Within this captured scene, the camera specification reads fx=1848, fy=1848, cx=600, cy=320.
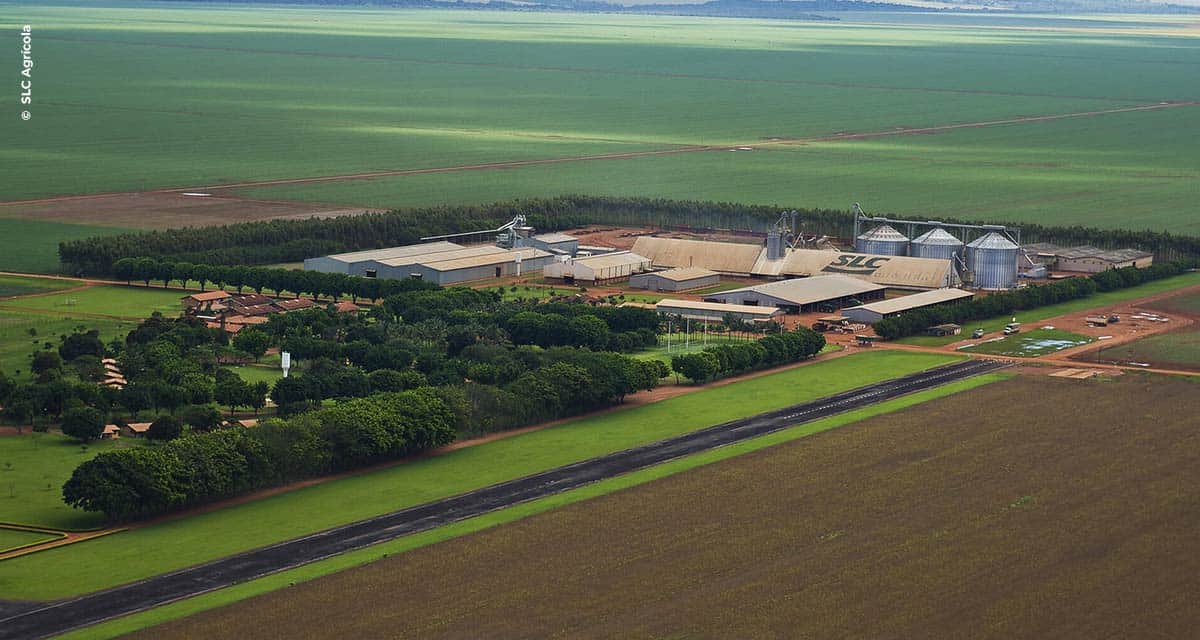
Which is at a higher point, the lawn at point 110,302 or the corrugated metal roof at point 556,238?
the corrugated metal roof at point 556,238

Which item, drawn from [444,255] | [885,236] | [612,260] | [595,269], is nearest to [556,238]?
[612,260]

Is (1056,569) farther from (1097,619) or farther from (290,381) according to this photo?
(290,381)

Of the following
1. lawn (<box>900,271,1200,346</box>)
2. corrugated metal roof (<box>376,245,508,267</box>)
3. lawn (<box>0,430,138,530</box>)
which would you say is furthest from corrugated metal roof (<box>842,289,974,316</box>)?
lawn (<box>0,430,138,530</box>)

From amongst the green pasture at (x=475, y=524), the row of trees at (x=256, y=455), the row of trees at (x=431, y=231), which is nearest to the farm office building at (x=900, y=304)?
the green pasture at (x=475, y=524)

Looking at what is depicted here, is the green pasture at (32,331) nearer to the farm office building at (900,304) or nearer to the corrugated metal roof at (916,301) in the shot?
the farm office building at (900,304)

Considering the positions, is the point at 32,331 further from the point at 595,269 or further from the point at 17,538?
the point at 595,269
